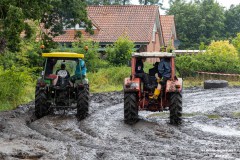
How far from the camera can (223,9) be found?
83.1m

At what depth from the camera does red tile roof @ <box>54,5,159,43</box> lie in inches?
1807

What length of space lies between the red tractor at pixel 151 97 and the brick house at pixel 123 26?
2596 cm

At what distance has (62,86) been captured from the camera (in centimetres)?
1850

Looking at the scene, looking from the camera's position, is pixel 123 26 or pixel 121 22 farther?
pixel 121 22

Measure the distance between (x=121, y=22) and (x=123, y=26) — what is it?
0.77m

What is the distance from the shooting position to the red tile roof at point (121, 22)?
4591cm

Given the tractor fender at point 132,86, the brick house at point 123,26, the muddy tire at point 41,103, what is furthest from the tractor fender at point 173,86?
the brick house at point 123,26

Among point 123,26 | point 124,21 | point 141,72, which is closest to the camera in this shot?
point 141,72

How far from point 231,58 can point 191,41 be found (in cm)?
4003

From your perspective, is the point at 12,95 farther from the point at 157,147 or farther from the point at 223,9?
the point at 223,9

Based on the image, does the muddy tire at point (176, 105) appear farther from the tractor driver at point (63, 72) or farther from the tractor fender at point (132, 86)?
the tractor driver at point (63, 72)

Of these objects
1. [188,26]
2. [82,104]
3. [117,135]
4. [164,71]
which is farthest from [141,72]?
[188,26]

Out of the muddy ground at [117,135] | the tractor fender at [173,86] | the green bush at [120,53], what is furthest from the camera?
the green bush at [120,53]

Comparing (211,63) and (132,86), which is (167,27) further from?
(132,86)
